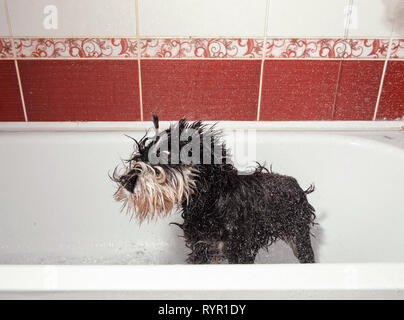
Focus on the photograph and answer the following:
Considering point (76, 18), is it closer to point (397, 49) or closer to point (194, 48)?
point (194, 48)

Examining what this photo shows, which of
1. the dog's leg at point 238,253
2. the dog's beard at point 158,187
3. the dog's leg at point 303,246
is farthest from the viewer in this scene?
the dog's leg at point 303,246

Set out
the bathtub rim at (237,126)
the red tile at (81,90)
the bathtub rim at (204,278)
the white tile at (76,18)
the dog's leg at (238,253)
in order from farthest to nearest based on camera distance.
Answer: the bathtub rim at (237,126) → the red tile at (81,90) → the white tile at (76,18) → the dog's leg at (238,253) → the bathtub rim at (204,278)

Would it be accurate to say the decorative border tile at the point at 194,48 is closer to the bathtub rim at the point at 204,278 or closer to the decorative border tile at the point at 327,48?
the decorative border tile at the point at 327,48

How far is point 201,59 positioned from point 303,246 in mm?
864

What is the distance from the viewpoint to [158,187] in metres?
1.13

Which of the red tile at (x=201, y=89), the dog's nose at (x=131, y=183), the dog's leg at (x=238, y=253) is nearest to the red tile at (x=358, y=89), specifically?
the red tile at (x=201, y=89)

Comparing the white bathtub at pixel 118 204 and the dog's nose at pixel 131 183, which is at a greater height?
the dog's nose at pixel 131 183

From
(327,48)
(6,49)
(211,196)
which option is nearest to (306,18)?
(327,48)

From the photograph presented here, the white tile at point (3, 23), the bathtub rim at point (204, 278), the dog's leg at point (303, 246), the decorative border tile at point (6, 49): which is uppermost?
the white tile at point (3, 23)

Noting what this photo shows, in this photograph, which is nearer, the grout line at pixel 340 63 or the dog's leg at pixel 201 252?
the dog's leg at pixel 201 252

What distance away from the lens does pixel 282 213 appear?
1.34 m

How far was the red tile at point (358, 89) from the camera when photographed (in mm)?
1675

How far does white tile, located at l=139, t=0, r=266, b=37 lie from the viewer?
5.11 feet
